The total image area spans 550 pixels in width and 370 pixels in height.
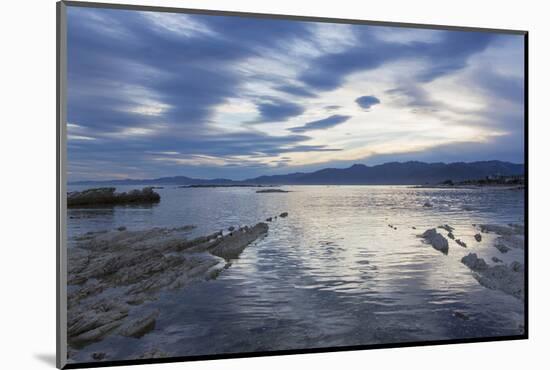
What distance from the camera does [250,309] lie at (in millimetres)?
5383

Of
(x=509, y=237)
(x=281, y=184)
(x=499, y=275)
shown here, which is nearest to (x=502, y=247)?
(x=509, y=237)

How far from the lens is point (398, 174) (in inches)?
239

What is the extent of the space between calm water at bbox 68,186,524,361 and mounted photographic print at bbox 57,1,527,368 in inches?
0.6

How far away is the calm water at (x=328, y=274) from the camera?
5316 millimetres

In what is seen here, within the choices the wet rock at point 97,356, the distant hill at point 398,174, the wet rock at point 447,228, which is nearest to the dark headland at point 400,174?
the distant hill at point 398,174

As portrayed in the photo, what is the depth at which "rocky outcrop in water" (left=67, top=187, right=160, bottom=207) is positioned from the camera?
507 cm

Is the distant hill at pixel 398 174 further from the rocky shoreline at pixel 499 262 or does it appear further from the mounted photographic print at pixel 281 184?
the rocky shoreline at pixel 499 262

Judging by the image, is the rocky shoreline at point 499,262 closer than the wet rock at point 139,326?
No

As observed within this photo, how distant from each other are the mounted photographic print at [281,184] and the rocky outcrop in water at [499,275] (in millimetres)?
21

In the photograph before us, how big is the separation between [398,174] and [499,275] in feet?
4.46

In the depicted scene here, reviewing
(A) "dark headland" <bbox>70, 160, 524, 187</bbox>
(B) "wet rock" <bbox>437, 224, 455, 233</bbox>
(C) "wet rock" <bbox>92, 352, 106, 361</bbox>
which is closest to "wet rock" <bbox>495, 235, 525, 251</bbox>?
(B) "wet rock" <bbox>437, 224, 455, 233</bbox>

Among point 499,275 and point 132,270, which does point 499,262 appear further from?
point 132,270

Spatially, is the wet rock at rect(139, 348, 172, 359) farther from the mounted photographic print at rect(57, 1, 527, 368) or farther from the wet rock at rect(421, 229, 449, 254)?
the wet rock at rect(421, 229, 449, 254)

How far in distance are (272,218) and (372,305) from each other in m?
1.18
